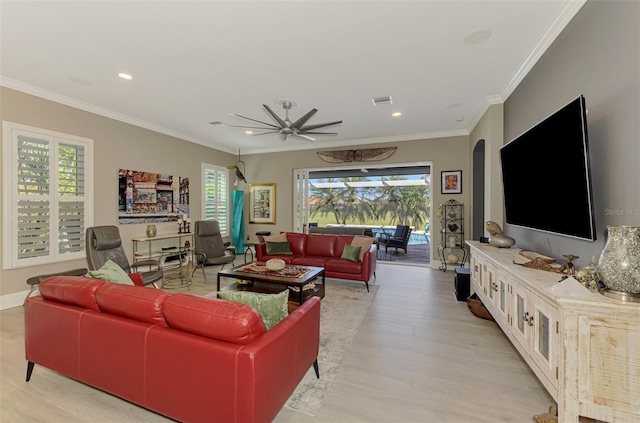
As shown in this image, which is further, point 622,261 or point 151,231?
point 151,231

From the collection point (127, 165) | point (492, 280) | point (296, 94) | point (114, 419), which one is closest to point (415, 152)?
point (296, 94)

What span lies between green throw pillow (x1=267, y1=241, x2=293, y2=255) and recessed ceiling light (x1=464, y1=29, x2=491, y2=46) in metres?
4.10

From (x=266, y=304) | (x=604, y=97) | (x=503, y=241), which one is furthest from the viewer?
(x=503, y=241)

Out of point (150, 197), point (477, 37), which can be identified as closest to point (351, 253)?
point (477, 37)

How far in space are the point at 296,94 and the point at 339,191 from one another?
23.5 feet

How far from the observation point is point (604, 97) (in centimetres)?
190

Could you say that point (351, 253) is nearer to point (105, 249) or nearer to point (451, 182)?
point (451, 182)

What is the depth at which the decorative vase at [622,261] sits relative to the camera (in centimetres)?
140

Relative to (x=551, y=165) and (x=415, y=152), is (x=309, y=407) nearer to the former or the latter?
(x=551, y=165)

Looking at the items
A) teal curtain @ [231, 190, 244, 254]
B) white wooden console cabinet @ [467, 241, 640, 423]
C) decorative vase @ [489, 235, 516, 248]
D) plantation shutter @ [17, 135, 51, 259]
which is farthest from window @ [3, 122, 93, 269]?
decorative vase @ [489, 235, 516, 248]

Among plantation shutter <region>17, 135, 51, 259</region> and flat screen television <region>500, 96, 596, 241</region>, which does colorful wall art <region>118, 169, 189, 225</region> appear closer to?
plantation shutter <region>17, 135, 51, 259</region>

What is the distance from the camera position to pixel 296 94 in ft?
12.7

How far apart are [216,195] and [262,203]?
4.05 ft

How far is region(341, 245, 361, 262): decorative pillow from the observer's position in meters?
4.62
